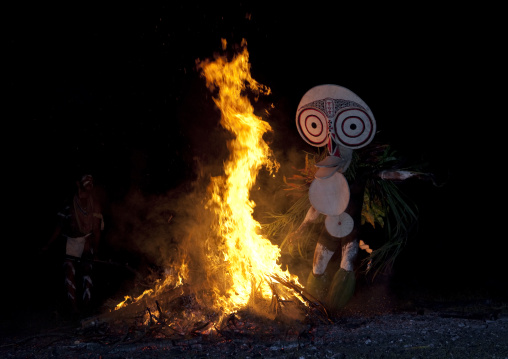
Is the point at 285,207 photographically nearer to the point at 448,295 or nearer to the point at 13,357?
the point at 448,295

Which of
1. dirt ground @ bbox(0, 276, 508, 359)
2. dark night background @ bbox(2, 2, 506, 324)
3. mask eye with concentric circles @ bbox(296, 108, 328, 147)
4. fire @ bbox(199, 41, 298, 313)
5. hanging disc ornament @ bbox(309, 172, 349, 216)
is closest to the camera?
dirt ground @ bbox(0, 276, 508, 359)

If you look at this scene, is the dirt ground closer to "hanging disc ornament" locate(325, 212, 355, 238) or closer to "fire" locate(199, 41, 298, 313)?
"fire" locate(199, 41, 298, 313)

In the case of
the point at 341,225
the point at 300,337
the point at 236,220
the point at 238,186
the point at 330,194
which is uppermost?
the point at 238,186

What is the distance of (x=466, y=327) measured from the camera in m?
4.98

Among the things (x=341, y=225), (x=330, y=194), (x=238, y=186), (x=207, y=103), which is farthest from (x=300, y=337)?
(x=207, y=103)

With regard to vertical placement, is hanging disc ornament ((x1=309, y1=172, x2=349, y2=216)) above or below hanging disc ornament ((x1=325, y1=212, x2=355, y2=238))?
above

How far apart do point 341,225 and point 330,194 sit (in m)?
0.44

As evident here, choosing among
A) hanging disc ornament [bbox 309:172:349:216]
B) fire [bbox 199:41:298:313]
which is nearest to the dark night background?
fire [bbox 199:41:298:313]

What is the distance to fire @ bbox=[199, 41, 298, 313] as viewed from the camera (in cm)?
574

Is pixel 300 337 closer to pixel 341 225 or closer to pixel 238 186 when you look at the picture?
pixel 341 225

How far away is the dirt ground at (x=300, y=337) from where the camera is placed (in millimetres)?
4402

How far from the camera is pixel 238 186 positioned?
19.6 ft

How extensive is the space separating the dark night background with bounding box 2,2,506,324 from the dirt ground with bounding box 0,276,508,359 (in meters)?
1.41

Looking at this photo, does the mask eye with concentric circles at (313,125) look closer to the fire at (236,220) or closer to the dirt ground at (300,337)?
the fire at (236,220)
